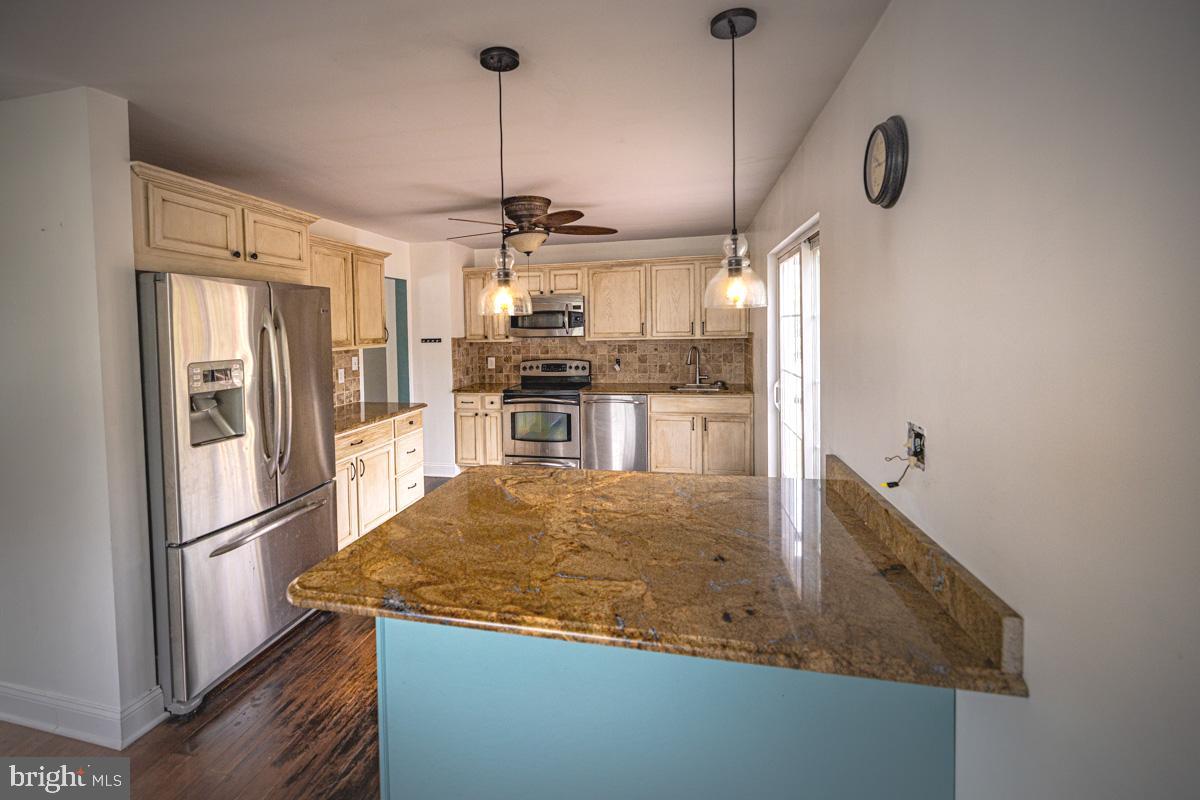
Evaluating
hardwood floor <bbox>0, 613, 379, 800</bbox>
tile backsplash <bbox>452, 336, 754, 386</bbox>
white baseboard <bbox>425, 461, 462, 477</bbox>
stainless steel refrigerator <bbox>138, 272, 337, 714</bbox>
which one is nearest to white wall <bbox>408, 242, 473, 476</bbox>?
white baseboard <bbox>425, 461, 462, 477</bbox>

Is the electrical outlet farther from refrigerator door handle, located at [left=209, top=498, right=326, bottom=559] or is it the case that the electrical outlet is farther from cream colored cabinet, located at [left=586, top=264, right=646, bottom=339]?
cream colored cabinet, located at [left=586, top=264, right=646, bottom=339]

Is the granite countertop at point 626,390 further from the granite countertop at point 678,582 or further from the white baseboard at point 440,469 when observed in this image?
the granite countertop at point 678,582

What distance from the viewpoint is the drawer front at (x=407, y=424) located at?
4.35 m

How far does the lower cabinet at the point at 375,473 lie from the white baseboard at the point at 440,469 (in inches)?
45.6

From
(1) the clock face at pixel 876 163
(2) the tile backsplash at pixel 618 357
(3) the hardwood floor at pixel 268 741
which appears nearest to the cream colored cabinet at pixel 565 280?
(2) the tile backsplash at pixel 618 357

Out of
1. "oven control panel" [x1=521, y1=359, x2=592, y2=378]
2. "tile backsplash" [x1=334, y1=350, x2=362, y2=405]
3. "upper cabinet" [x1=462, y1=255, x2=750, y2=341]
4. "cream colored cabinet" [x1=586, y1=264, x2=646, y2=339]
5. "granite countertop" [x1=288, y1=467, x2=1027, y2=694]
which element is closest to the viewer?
"granite countertop" [x1=288, y1=467, x2=1027, y2=694]

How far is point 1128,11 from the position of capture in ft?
2.53

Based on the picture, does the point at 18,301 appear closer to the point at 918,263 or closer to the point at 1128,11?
the point at 918,263

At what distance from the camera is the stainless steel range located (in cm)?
545

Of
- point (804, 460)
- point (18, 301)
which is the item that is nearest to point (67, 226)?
point (18, 301)

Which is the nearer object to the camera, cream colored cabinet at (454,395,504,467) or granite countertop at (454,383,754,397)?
granite countertop at (454,383,754,397)

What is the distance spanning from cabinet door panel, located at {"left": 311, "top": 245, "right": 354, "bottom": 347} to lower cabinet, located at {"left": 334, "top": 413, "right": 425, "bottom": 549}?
0.67m

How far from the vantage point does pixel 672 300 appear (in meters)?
5.47

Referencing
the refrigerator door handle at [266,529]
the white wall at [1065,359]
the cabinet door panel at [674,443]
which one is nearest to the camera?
the white wall at [1065,359]
